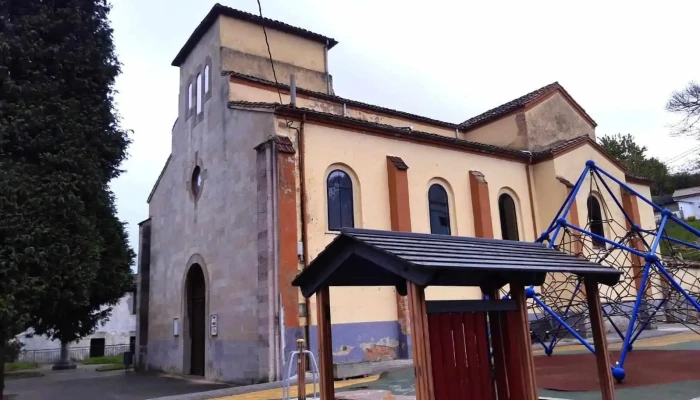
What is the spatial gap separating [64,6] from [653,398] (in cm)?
1400

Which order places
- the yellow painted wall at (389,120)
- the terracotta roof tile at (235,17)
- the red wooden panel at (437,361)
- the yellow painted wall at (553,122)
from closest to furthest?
the red wooden panel at (437,361) → the terracotta roof tile at (235,17) → the yellow painted wall at (389,120) → the yellow painted wall at (553,122)

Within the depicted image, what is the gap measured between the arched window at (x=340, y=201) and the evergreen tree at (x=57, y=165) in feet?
19.5

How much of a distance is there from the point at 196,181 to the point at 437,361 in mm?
Answer: 15404

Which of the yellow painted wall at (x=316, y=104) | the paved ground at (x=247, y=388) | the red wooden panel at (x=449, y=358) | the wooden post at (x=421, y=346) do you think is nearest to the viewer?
the wooden post at (x=421, y=346)

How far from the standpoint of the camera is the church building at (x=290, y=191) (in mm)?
15086

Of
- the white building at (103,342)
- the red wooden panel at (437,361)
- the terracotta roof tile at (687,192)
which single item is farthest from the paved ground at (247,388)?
the terracotta roof tile at (687,192)

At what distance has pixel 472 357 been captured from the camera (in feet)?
21.1

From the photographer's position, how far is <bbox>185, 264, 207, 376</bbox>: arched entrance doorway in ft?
60.2

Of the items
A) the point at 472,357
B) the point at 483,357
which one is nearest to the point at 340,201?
the point at 483,357

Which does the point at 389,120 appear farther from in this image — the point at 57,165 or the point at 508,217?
the point at 57,165

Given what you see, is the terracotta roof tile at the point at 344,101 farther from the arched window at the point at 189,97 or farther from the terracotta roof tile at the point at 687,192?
the terracotta roof tile at the point at 687,192

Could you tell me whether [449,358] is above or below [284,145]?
below

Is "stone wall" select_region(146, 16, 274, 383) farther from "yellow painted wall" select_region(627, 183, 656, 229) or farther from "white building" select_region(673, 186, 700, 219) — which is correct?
"white building" select_region(673, 186, 700, 219)

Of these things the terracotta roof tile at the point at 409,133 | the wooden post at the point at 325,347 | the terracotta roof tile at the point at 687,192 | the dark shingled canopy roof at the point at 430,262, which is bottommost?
the wooden post at the point at 325,347
